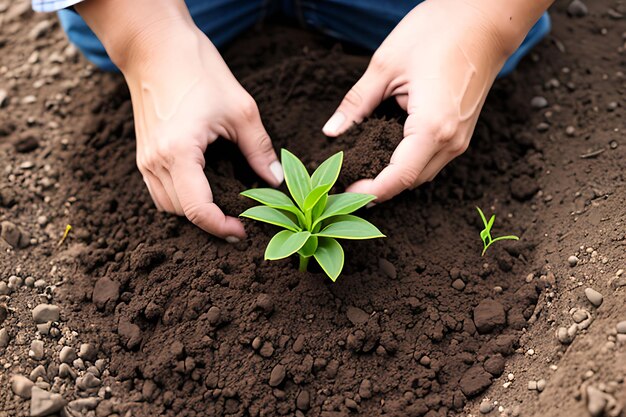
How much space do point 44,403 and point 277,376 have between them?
2.12 ft

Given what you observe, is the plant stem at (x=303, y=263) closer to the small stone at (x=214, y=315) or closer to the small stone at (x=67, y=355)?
the small stone at (x=214, y=315)

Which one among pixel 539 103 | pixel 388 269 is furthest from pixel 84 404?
pixel 539 103

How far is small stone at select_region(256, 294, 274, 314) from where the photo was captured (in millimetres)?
1999

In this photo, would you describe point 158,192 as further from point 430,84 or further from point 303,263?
point 430,84

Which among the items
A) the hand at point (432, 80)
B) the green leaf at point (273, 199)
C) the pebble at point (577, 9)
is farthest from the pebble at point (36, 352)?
the pebble at point (577, 9)

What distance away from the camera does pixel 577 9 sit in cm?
311

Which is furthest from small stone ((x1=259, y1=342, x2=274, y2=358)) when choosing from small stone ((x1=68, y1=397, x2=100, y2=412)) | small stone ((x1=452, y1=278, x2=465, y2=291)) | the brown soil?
small stone ((x1=452, y1=278, x2=465, y2=291))

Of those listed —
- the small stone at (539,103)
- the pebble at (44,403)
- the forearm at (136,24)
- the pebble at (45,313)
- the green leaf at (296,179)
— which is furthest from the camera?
the small stone at (539,103)

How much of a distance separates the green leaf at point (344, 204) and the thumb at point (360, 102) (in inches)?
13.7

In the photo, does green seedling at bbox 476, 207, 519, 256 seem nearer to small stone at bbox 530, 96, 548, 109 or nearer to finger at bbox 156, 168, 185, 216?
small stone at bbox 530, 96, 548, 109

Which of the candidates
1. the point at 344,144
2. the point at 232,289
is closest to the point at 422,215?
the point at 344,144

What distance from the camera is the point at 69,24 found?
9.40 ft

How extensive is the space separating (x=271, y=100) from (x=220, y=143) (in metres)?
0.36

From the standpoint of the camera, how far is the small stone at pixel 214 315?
6.55ft
